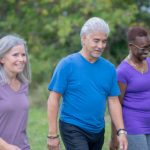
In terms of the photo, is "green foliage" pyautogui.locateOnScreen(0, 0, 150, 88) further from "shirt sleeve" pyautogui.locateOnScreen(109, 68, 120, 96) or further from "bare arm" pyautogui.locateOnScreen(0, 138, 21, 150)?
"bare arm" pyautogui.locateOnScreen(0, 138, 21, 150)

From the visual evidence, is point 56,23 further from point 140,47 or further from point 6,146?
point 6,146

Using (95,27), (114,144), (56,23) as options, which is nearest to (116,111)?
(114,144)

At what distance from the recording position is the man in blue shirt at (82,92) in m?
5.35

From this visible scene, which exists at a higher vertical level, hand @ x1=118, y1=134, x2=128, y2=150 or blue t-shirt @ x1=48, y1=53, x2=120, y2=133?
blue t-shirt @ x1=48, y1=53, x2=120, y2=133

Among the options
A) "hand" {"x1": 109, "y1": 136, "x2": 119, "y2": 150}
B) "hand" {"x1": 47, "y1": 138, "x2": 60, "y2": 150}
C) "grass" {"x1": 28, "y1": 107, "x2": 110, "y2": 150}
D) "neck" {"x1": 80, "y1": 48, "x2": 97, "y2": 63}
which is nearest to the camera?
"hand" {"x1": 47, "y1": 138, "x2": 60, "y2": 150}

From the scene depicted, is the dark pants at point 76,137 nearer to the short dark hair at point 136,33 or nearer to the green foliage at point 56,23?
the short dark hair at point 136,33

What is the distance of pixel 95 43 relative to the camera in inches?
211

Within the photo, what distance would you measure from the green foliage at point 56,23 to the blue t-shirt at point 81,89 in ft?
34.2

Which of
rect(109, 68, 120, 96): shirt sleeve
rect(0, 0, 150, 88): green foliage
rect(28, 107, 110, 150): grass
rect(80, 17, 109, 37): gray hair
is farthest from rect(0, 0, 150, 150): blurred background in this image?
rect(80, 17, 109, 37): gray hair

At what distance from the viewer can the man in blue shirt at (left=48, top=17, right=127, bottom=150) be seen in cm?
535

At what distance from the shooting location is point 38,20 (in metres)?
17.9

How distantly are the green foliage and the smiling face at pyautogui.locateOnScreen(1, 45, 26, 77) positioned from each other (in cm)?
1098

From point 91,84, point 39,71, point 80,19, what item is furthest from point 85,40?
point 39,71

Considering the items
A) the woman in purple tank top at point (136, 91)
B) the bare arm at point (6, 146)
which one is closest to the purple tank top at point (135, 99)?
the woman in purple tank top at point (136, 91)
